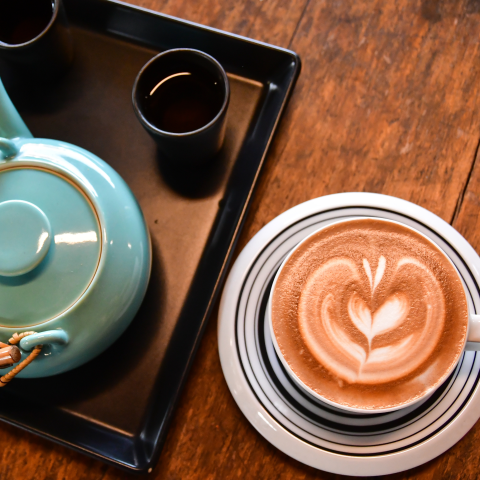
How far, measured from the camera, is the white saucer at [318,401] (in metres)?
0.57

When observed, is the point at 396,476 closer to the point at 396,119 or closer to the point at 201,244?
the point at 201,244

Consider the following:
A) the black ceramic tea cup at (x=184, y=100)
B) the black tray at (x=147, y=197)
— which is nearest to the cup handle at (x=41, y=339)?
the black tray at (x=147, y=197)

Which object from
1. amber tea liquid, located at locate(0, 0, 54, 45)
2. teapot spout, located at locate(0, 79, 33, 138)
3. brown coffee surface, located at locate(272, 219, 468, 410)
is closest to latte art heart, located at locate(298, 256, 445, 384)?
brown coffee surface, located at locate(272, 219, 468, 410)

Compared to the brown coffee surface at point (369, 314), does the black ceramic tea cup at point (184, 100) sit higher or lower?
higher

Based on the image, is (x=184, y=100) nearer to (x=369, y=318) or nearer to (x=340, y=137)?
(x=340, y=137)

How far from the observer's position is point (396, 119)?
0.72 metres

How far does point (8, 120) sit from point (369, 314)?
54cm

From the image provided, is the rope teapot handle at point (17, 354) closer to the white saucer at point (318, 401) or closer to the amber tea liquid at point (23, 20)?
the white saucer at point (318, 401)

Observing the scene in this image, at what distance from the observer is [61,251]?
19.0 inches

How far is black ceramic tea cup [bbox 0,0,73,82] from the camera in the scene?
0.62 metres

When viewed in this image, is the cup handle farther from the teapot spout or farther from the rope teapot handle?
the teapot spout

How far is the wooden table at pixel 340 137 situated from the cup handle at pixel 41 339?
0.25 metres

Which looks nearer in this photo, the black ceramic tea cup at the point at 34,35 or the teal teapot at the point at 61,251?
the teal teapot at the point at 61,251

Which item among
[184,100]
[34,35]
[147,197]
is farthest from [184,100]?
[34,35]
